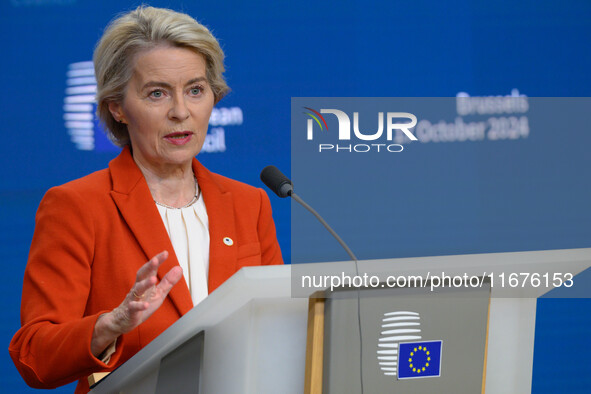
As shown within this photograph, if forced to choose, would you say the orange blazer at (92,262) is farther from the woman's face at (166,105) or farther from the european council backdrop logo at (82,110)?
the european council backdrop logo at (82,110)

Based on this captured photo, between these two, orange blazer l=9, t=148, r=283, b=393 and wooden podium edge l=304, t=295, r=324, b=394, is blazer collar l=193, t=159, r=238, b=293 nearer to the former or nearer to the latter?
orange blazer l=9, t=148, r=283, b=393

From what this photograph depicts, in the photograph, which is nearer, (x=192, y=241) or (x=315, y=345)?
(x=315, y=345)

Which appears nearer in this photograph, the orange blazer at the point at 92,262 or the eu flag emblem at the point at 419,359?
the eu flag emblem at the point at 419,359

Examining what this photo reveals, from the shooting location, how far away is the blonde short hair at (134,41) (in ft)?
5.58

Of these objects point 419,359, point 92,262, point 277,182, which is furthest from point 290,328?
point 92,262

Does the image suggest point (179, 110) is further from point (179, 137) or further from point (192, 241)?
point (192, 241)

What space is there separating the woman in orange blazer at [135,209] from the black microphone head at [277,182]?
0.25m

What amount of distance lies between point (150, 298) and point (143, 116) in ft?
2.20

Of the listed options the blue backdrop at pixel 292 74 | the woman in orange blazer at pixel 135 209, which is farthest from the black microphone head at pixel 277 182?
the blue backdrop at pixel 292 74

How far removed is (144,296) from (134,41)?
2.46ft

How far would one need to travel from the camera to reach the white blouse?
5.35ft

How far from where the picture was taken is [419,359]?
3.54 ft

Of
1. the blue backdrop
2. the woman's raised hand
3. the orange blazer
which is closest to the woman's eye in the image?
the orange blazer

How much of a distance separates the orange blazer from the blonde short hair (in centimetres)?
16
